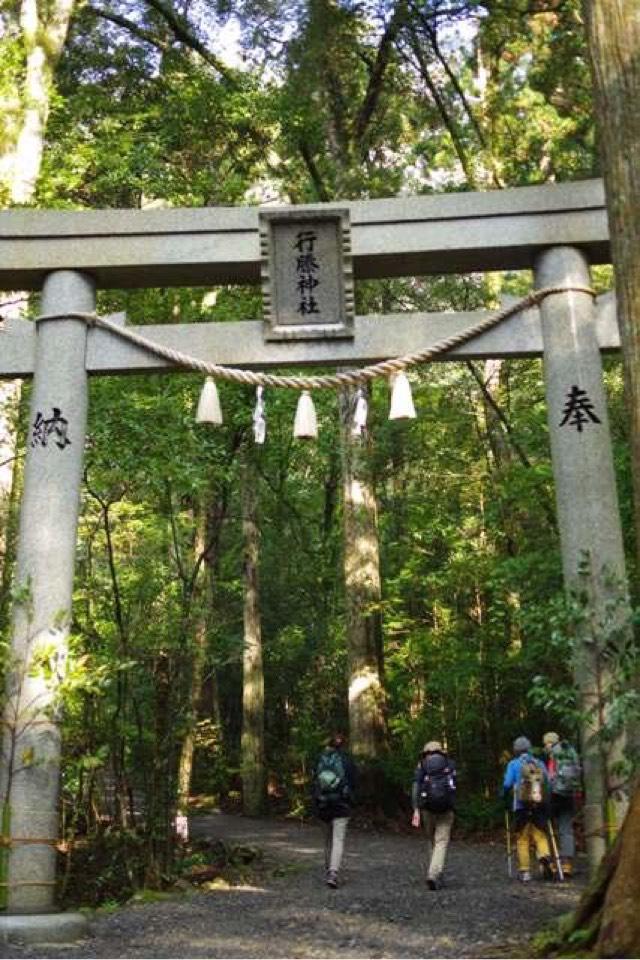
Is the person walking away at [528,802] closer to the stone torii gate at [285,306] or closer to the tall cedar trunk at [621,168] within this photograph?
the stone torii gate at [285,306]

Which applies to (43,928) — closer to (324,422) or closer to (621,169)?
(621,169)

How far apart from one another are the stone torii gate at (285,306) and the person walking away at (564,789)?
361 centimetres

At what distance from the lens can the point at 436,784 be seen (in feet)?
26.3

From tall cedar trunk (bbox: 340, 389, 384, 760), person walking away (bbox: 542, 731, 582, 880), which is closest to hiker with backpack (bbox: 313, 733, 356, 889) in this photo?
person walking away (bbox: 542, 731, 582, 880)

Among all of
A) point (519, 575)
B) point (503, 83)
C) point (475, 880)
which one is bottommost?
point (475, 880)

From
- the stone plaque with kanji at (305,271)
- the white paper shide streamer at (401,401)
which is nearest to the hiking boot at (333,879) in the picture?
the white paper shide streamer at (401,401)

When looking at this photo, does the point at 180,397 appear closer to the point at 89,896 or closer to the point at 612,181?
the point at 89,896

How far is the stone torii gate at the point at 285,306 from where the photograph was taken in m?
6.68

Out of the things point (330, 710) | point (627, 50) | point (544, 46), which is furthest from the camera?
point (330, 710)

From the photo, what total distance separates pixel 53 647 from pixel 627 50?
5072 mm

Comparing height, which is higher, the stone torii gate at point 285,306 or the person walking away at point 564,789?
the stone torii gate at point 285,306

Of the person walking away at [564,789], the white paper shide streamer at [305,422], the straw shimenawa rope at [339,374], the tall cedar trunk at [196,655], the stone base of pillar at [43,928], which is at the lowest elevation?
the stone base of pillar at [43,928]

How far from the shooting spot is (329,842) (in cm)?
866

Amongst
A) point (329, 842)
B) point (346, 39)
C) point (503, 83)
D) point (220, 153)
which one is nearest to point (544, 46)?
point (503, 83)
